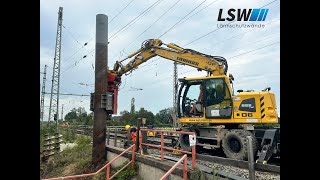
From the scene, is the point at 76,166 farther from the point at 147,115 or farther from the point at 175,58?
the point at 147,115

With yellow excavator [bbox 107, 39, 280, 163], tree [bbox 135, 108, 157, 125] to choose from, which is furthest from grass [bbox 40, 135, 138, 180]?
tree [bbox 135, 108, 157, 125]

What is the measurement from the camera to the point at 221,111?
1027cm

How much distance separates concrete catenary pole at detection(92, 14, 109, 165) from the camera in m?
10.9

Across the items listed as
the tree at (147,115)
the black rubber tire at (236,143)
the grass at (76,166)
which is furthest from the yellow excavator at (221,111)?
the tree at (147,115)

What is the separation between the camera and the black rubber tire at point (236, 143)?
907 cm

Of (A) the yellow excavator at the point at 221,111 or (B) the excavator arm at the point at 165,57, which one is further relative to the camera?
(B) the excavator arm at the point at 165,57

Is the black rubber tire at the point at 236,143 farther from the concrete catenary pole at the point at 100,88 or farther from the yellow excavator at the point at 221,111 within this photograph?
the concrete catenary pole at the point at 100,88

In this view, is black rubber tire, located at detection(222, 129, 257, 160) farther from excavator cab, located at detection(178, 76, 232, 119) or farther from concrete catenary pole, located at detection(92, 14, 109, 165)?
concrete catenary pole, located at detection(92, 14, 109, 165)

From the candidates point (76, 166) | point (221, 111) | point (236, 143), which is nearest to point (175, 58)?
point (221, 111)
